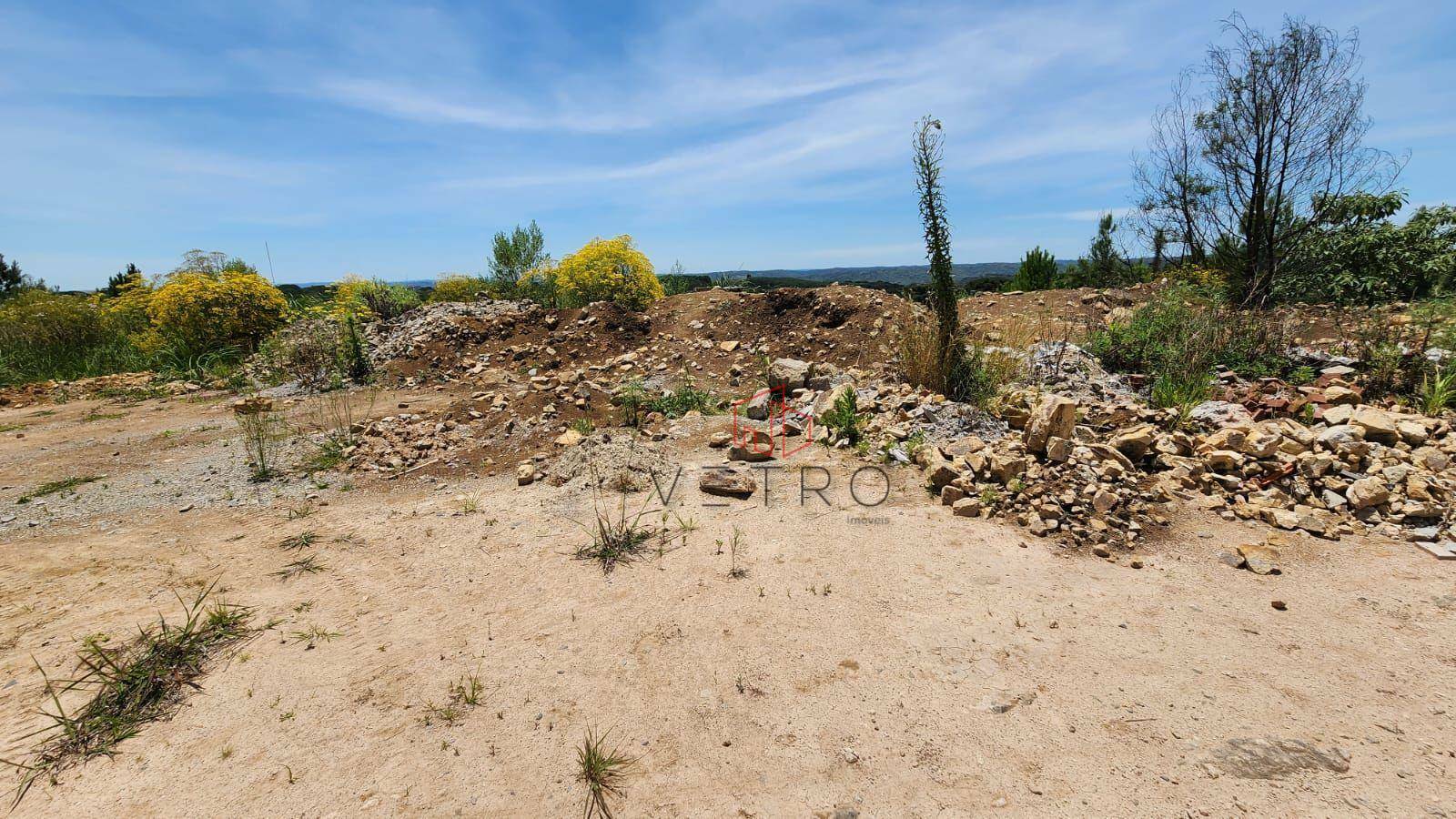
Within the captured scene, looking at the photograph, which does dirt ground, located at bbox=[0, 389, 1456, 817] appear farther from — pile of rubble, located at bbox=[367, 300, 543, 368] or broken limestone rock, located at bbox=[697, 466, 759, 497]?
pile of rubble, located at bbox=[367, 300, 543, 368]

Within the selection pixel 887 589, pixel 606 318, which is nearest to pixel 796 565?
pixel 887 589

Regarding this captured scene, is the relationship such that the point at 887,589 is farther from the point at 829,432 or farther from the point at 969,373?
the point at 969,373

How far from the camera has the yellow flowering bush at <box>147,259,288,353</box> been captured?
9477mm

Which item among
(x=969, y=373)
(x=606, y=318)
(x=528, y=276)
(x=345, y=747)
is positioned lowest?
(x=345, y=747)

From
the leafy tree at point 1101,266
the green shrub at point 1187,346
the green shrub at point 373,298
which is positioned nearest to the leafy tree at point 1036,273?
the leafy tree at point 1101,266

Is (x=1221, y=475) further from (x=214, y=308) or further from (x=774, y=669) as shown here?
(x=214, y=308)

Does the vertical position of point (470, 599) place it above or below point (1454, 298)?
below

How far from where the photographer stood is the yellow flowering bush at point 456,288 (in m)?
15.3

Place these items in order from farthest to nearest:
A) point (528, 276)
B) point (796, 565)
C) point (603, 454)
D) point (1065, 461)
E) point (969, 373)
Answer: point (528, 276)
point (969, 373)
point (603, 454)
point (1065, 461)
point (796, 565)

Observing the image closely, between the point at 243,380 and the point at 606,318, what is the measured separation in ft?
16.9

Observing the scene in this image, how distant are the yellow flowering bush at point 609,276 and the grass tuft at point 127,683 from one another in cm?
905

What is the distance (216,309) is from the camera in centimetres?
976

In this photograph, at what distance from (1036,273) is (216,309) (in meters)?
16.9

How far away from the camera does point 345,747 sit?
209 centimetres
